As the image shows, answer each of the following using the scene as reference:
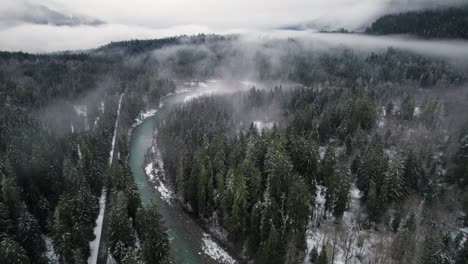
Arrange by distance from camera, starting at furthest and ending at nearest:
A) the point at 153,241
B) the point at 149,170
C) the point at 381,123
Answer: the point at 381,123 < the point at 149,170 < the point at 153,241

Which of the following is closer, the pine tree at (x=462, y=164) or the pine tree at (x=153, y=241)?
the pine tree at (x=153, y=241)

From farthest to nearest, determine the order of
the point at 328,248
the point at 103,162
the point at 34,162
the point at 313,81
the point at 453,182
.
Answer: the point at 313,81 < the point at 103,162 < the point at 453,182 < the point at 34,162 < the point at 328,248

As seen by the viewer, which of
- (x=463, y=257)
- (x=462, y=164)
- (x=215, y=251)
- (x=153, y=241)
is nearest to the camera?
(x=463, y=257)

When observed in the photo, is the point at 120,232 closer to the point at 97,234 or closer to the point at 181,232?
the point at 97,234

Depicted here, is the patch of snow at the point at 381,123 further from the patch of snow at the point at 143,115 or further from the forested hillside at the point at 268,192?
the patch of snow at the point at 143,115

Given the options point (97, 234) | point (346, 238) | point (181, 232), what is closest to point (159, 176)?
point (181, 232)

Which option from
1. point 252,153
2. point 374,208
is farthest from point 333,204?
point 252,153

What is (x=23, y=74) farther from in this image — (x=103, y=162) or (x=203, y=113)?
(x=103, y=162)

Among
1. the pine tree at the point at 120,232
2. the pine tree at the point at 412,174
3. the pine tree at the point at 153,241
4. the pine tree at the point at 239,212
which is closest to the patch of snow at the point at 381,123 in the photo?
the pine tree at the point at 412,174
